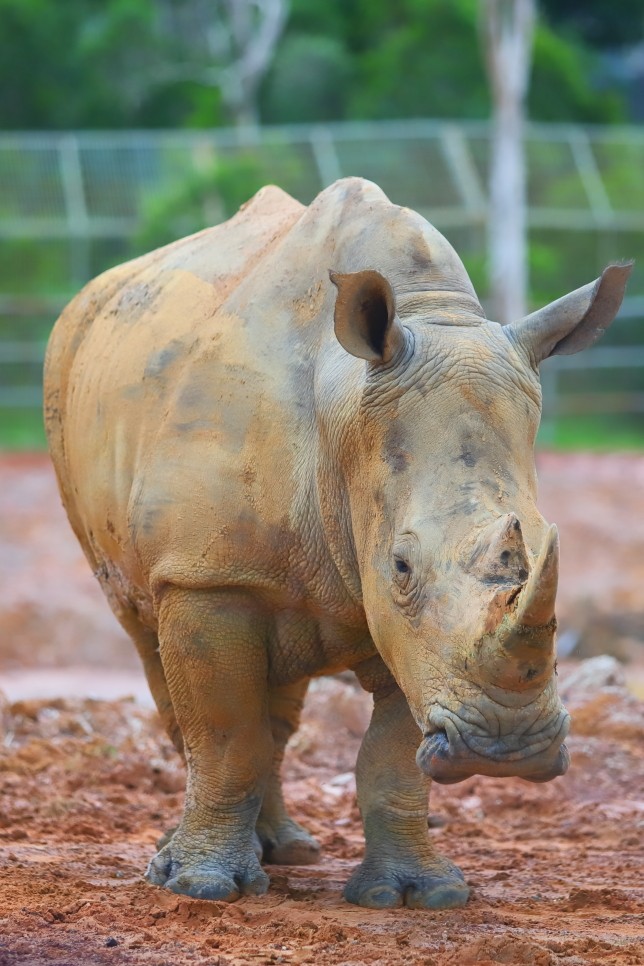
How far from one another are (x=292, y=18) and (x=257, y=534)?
1137 inches

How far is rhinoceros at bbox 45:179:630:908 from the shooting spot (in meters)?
4.77

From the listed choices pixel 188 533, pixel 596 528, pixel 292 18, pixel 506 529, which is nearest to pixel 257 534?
pixel 188 533

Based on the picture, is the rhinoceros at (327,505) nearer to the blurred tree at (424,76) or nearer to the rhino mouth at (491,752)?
the rhino mouth at (491,752)

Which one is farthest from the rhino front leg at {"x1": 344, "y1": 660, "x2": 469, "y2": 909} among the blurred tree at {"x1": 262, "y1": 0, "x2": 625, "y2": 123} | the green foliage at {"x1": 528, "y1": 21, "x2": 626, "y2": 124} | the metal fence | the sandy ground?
the green foliage at {"x1": 528, "y1": 21, "x2": 626, "y2": 124}

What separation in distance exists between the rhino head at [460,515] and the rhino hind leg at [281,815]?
4.82ft

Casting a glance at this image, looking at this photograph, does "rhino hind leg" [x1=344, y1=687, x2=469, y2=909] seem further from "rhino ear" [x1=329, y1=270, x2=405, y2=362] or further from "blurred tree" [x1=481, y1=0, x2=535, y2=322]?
"blurred tree" [x1=481, y1=0, x2=535, y2=322]

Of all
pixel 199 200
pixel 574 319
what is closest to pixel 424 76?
pixel 199 200

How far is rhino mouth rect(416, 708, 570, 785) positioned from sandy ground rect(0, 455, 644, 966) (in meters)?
0.61

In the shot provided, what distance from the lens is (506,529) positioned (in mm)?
4512

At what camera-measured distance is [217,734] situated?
5.95 metres

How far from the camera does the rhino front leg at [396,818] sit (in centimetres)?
596

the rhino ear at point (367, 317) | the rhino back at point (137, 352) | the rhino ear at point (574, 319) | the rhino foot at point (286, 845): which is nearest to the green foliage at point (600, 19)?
the rhino back at point (137, 352)

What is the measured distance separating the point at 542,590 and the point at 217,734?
204 centimetres

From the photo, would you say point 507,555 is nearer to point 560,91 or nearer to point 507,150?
point 507,150
